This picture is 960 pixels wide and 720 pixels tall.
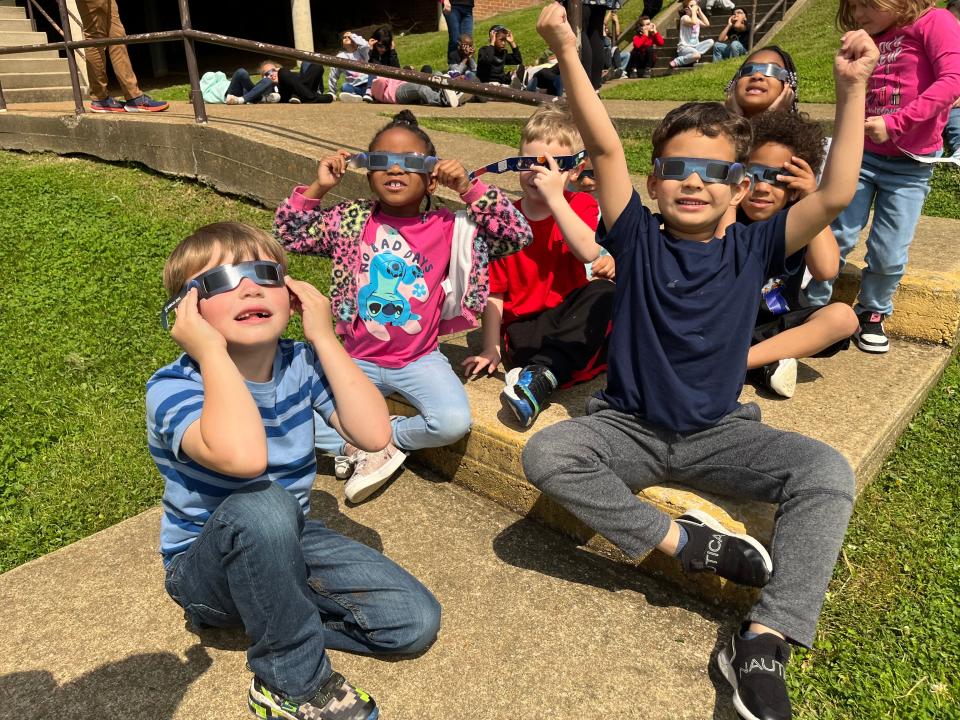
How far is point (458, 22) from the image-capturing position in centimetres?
1348

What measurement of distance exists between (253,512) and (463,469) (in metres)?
1.18

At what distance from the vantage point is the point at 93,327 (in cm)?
430

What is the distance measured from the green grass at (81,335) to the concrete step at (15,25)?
642 centimetres

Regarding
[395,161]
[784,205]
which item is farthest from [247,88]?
[784,205]

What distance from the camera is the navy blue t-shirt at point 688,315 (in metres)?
2.38

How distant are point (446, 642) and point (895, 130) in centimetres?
270

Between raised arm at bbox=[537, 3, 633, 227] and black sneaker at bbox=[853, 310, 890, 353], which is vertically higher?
raised arm at bbox=[537, 3, 633, 227]

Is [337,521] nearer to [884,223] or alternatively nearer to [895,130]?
[884,223]

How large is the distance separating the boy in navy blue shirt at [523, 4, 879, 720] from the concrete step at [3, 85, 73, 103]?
9661 millimetres

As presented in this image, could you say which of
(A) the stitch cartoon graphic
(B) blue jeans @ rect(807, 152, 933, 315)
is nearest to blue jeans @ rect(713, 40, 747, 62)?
(B) blue jeans @ rect(807, 152, 933, 315)

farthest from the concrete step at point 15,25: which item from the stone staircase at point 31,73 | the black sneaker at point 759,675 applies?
the black sneaker at point 759,675

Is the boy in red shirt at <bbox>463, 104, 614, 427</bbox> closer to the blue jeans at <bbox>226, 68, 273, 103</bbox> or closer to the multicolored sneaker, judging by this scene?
the multicolored sneaker

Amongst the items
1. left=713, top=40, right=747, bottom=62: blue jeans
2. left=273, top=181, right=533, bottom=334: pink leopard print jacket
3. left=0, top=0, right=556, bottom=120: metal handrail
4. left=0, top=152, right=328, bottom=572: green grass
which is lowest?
left=0, top=152, right=328, bottom=572: green grass

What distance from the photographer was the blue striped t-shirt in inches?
77.2
